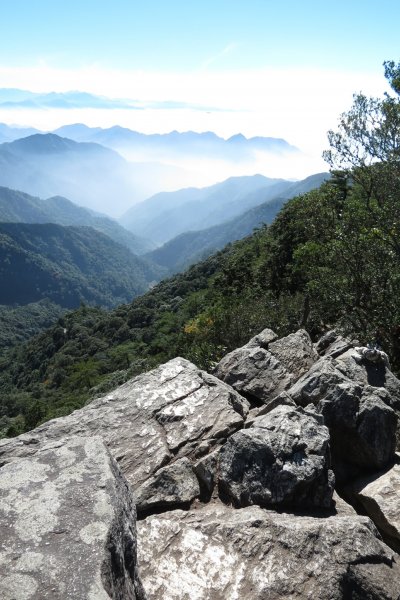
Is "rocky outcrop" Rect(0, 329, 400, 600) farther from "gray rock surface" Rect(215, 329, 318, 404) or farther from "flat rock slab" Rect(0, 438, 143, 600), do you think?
"gray rock surface" Rect(215, 329, 318, 404)

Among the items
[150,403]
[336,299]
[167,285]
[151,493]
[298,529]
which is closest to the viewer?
[298,529]

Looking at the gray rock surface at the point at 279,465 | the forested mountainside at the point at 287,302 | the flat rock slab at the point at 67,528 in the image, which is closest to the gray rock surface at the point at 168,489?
the gray rock surface at the point at 279,465

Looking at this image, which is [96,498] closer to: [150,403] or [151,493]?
[151,493]

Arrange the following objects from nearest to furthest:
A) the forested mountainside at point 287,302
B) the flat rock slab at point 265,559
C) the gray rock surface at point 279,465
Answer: the flat rock slab at point 265,559
the gray rock surface at point 279,465
the forested mountainside at point 287,302

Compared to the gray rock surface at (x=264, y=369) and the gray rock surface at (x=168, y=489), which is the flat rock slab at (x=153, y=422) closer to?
the gray rock surface at (x=168, y=489)

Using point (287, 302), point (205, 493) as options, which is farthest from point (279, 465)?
point (287, 302)

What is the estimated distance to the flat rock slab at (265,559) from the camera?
22.7ft

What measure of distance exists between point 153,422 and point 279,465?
3.49 metres

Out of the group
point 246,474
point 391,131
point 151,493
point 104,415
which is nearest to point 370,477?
point 246,474

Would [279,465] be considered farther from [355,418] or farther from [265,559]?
Answer: [355,418]

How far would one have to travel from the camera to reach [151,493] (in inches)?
358

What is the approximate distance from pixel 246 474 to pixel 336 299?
1372cm

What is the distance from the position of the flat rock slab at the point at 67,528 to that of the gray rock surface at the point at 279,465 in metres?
3.06

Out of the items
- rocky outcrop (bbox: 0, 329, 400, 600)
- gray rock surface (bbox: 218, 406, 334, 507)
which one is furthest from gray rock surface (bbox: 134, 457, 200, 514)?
gray rock surface (bbox: 218, 406, 334, 507)
